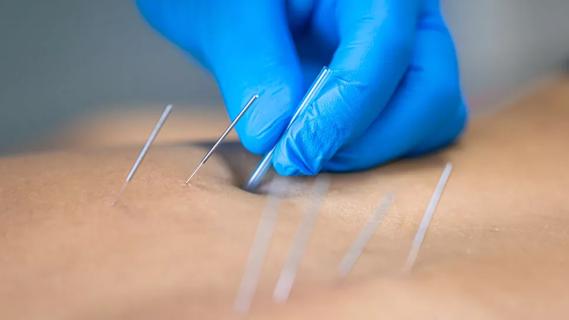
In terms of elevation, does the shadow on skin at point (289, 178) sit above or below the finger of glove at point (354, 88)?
below

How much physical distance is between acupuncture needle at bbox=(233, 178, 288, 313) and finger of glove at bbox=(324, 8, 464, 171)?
23 cm

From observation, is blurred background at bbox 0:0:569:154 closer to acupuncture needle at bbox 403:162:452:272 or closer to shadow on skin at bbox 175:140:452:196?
shadow on skin at bbox 175:140:452:196

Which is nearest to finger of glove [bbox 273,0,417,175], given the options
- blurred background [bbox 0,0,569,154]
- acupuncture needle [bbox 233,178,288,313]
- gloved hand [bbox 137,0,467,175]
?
gloved hand [bbox 137,0,467,175]

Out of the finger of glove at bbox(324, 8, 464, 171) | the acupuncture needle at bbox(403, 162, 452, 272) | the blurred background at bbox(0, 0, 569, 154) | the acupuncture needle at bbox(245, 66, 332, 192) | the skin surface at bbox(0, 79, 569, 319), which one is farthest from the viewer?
the blurred background at bbox(0, 0, 569, 154)

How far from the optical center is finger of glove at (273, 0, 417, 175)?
1046mm

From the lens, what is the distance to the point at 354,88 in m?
1.06

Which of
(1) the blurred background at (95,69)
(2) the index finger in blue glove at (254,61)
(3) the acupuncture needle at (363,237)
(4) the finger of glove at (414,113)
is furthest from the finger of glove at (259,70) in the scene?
(1) the blurred background at (95,69)

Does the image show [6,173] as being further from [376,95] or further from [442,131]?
[442,131]

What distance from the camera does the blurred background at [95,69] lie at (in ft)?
5.22

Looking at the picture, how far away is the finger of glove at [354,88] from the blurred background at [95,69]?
0.64 meters

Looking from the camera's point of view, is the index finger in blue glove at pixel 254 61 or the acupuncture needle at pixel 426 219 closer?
the acupuncture needle at pixel 426 219

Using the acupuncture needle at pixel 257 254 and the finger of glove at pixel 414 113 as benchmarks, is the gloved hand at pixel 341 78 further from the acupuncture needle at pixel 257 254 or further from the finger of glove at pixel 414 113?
the acupuncture needle at pixel 257 254

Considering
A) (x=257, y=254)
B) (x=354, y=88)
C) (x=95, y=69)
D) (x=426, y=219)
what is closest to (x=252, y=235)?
(x=257, y=254)

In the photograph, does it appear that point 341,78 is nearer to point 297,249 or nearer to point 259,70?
point 259,70
